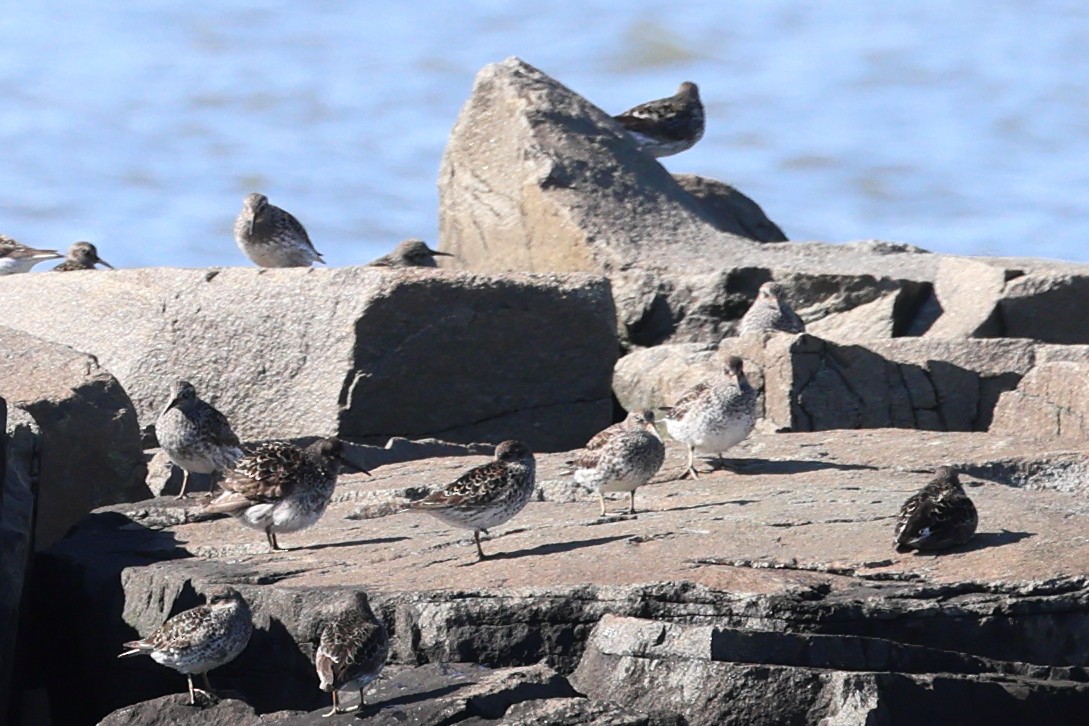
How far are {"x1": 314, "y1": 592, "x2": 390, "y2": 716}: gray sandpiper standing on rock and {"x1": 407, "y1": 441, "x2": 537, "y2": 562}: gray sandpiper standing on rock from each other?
4.96 ft

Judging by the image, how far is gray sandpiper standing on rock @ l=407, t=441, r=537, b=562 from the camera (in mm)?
11164

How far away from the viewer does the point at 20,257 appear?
19766 mm

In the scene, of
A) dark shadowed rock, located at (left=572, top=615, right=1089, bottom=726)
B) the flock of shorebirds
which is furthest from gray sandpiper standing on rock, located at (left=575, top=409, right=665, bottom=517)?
dark shadowed rock, located at (left=572, top=615, right=1089, bottom=726)

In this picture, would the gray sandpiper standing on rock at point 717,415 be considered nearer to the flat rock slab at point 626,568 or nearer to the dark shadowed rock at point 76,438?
the flat rock slab at point 626,568

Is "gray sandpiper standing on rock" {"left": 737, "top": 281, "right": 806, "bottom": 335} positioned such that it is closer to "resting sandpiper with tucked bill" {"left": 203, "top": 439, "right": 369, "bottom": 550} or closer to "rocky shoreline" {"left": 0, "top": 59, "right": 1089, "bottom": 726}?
"rocky shoreline" {"left": 0, "top": 59, "right": 1089, "bottom": 726}

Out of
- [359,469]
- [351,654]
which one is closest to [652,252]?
[359,469]

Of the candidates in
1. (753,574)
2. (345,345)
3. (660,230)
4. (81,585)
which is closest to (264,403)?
(345,345)

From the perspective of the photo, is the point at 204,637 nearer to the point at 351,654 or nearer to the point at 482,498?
the point at 351,654

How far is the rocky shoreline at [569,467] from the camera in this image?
981 centimetres

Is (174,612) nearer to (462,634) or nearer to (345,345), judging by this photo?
(462,634)

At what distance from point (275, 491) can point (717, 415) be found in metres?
2.95

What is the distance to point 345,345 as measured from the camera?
15297mm

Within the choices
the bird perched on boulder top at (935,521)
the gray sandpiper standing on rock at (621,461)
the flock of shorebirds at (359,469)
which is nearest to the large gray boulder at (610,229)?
the flock of shorebirds at (359,469)

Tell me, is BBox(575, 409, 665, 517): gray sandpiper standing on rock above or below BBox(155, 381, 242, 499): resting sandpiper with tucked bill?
below
